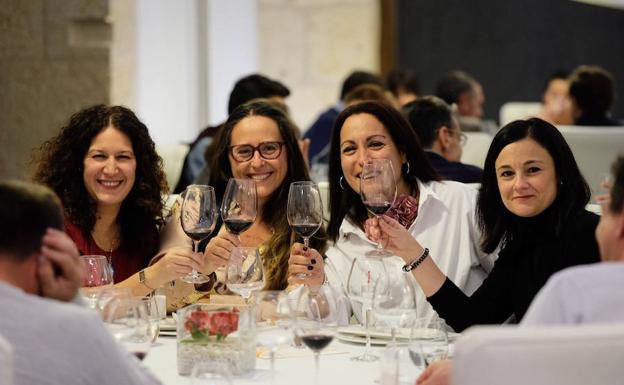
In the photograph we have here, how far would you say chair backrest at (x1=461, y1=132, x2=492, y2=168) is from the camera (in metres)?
6.17

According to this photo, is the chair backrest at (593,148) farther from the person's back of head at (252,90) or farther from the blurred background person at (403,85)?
the blurred background person at (403,85)

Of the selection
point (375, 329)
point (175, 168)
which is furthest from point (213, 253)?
point (175, 168)

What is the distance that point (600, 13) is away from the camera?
37.3 feet

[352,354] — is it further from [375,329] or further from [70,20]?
[70,20]

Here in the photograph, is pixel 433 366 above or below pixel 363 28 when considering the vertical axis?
below

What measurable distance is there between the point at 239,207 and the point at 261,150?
59cm

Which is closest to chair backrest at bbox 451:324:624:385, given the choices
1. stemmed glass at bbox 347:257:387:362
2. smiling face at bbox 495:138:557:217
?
stemmed glass at bbox 347:257:387:362

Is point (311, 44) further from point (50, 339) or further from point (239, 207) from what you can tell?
point (50, 339)

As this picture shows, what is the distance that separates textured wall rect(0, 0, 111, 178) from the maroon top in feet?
8.16

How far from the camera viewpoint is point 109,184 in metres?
3.80

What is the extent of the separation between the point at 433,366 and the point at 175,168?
13.8ft

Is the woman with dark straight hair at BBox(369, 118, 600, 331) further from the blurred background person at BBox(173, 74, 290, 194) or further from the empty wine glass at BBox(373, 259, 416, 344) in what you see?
the blurred background person at BBox(173, 74, 290, 194)

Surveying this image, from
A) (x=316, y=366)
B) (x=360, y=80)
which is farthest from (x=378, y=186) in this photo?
(x=360, y=80)

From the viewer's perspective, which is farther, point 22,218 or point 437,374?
point 437,374
